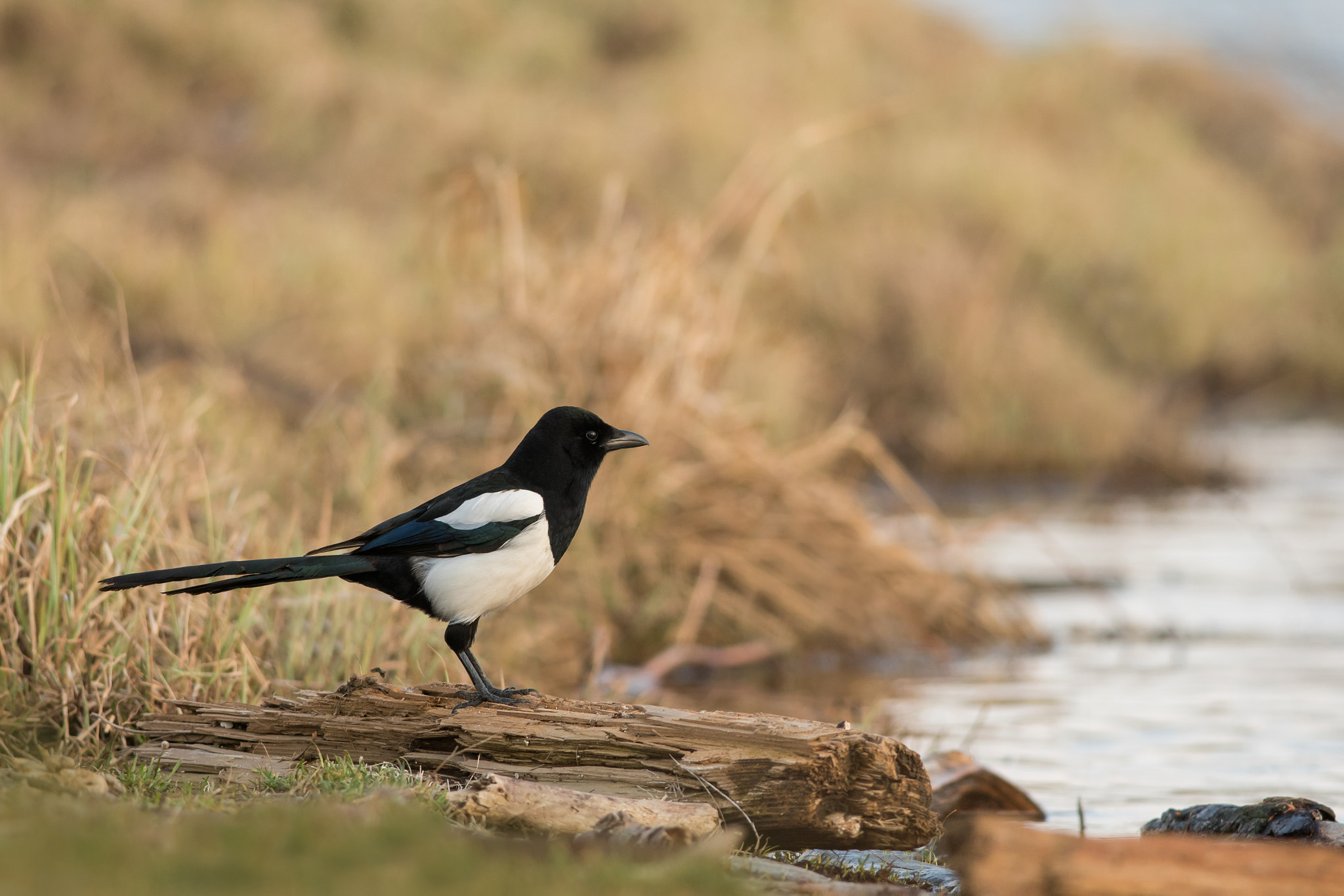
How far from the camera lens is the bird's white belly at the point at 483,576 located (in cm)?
461

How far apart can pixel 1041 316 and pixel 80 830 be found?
18433 mm

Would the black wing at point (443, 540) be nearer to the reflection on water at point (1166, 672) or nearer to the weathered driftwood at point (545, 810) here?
the weathered driftwood at point (545, 810)

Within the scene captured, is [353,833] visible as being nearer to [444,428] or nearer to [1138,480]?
[444,428]

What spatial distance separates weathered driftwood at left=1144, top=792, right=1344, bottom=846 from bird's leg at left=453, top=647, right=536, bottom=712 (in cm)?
191

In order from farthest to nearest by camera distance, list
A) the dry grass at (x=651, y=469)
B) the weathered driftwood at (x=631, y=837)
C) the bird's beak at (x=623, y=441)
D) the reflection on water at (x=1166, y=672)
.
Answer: the dry grass at (x=651, y=469) < the reflection on water at (x=1166, y=672) < the bird's beak at (x=623, y=441) < the weathered driftwood at (x=631, y=837)

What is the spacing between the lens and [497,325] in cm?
951

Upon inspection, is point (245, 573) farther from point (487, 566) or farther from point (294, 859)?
point (294, 859)

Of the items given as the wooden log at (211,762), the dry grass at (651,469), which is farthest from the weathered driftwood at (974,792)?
the dry grass at (651,469)

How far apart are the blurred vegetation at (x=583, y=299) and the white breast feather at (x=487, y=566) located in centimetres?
110

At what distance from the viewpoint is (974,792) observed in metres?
5.65

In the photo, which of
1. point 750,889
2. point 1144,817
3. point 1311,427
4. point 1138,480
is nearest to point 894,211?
point 1311,427

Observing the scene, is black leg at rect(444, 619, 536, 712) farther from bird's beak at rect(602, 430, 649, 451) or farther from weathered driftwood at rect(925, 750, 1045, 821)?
weathered driftwood at rect(925, 750, 1045, 821)

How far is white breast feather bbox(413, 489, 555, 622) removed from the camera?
4.62 metres

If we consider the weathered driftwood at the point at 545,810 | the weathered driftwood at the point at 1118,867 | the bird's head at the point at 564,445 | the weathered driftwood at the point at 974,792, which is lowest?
the weathered driftwood at the point at 974,792
